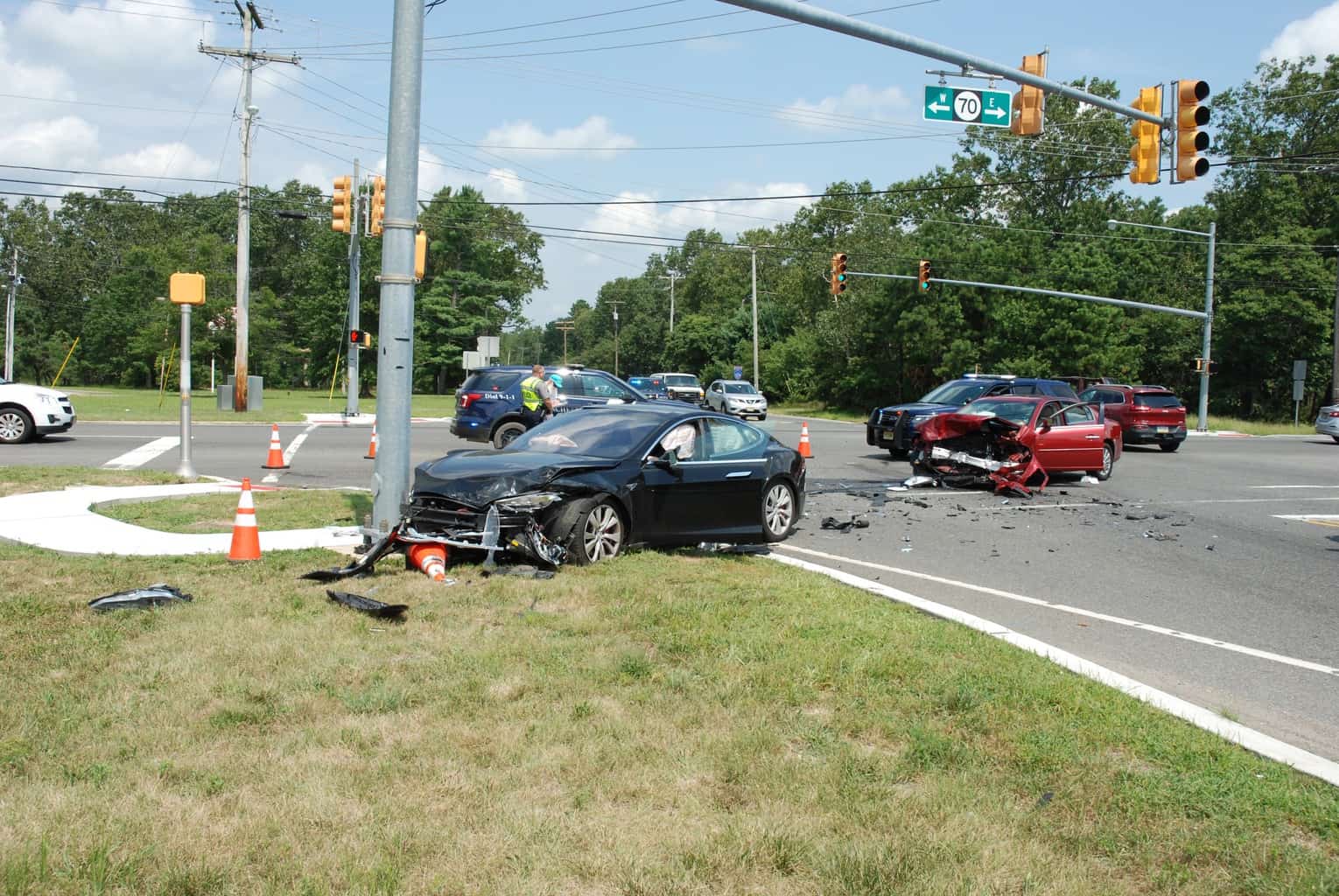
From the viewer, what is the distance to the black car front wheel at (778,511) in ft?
36.9

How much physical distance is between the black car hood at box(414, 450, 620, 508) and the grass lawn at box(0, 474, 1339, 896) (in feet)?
5.92

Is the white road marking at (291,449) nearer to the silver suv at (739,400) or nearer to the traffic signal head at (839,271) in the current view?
the traffic signal head at (839,271)

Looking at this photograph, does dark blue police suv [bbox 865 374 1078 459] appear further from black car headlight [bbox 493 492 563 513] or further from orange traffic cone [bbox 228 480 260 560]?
orange traffic cone [bbox 228 480 260 560]

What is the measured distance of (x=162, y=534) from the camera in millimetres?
10344

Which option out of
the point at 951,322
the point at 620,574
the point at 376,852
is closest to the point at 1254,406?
the point at 951,322

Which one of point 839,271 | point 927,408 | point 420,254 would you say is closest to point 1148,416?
point 927,408

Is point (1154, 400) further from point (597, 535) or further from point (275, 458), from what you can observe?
point (597, 535)

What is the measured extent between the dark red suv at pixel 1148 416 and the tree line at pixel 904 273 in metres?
6.79

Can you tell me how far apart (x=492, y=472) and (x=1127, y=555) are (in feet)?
22.4

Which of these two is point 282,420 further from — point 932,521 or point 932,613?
point 932,613

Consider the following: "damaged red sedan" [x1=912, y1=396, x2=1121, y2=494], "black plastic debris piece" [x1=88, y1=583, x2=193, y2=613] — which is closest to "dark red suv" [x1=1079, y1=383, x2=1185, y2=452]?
"damaged red sedan" [x1=912, y1=396, x2=1121, y2=494]

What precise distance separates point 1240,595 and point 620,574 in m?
5.39

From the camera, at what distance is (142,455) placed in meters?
19.5

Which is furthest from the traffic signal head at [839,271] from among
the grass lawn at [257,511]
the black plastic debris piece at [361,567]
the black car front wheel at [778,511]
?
the black plastic debris piece at [361,567]
